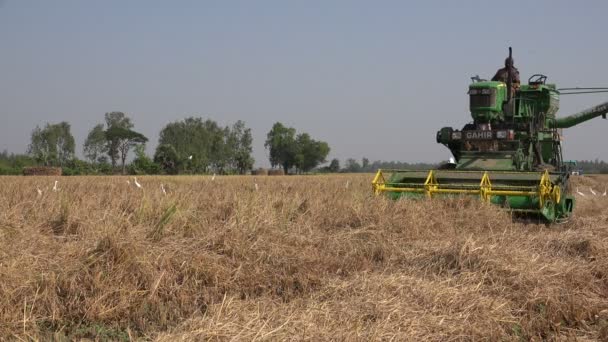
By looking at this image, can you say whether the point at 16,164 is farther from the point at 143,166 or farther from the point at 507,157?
the point at 507,157

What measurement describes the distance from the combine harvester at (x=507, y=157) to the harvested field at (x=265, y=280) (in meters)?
3.09

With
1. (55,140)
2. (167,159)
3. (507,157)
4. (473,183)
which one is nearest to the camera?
(473,183)

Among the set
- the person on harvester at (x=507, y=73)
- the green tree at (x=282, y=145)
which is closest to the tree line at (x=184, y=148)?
the green tree at (x=282, y=145)

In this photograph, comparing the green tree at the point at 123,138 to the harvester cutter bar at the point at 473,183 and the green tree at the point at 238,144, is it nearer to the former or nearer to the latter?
the green tree at the point at 238,144

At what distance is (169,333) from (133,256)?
1.36 metres

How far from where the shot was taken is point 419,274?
553cm

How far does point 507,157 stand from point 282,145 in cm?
7715

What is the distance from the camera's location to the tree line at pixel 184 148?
6031 cm

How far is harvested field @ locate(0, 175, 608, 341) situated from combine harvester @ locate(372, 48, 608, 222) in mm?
3095

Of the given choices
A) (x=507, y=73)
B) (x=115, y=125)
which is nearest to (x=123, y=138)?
(x=115, y=125)

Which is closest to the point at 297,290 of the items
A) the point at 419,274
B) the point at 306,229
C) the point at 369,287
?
the point at 369,287

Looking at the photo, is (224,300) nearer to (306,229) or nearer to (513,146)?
(306,229)

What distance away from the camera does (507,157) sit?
1206 cm

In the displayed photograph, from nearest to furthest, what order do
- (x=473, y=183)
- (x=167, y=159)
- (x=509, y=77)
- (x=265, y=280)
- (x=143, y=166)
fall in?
1. (x=265, y=280)
2. (x=473, y=183)
3. (x=509, y=77)
4. (x=143, y=166)
5. (x=167, y=159)
